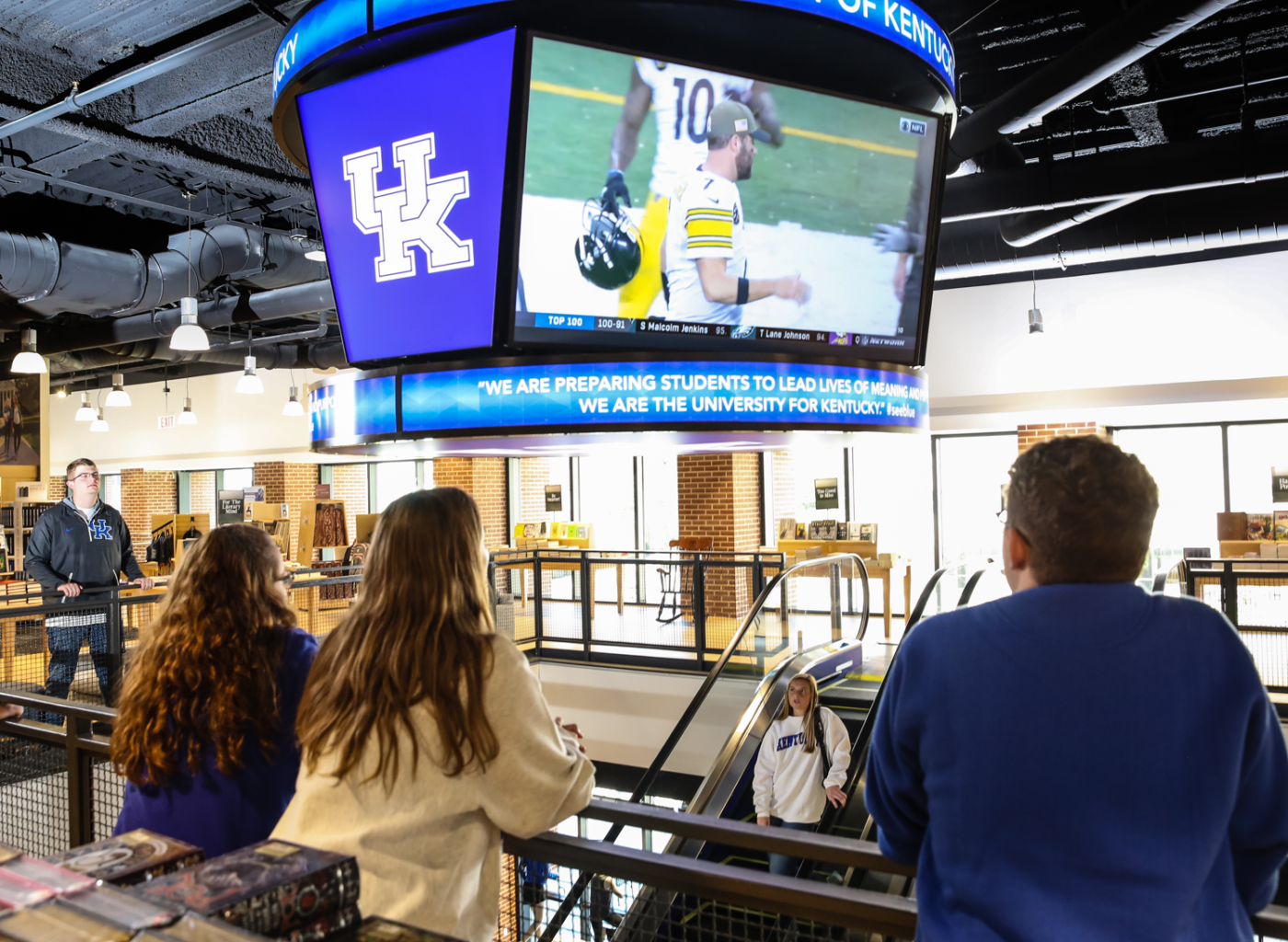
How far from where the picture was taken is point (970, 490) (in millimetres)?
13367

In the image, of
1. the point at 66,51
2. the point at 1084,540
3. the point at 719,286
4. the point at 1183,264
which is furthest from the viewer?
the point at 1183,264

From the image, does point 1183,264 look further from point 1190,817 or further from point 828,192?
point 1190,817

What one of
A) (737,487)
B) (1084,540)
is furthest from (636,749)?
(1084,540)

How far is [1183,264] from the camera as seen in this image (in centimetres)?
1066

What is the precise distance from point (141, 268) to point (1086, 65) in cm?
792

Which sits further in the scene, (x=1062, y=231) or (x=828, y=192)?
(x=1062, y=231)

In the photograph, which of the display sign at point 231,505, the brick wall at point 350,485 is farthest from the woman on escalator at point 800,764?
the brick wall at point 350,485

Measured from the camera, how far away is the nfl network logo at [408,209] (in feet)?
8.93

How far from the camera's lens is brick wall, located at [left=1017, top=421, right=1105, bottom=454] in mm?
11602

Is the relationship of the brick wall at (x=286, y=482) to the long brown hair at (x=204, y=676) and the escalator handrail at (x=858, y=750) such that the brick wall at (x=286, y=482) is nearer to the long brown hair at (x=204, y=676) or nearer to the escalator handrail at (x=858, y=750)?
the escalator handrail at (x=858, y=750)

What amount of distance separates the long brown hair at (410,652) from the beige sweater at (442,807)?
0.07ft

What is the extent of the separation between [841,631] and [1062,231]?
4292 millimetres

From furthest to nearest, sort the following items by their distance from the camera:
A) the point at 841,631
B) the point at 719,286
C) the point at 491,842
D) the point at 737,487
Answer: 1. the point at 737,487
2. the point at 841,631
3. the point at 719,286
4. the point at 491,842

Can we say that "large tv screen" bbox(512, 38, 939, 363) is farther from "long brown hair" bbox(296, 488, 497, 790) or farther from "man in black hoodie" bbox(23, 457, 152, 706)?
"man in black hoodie" bbox(23, 457, 152, 706)
